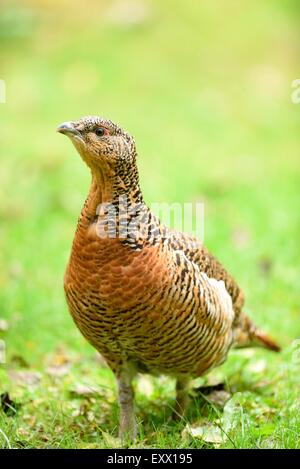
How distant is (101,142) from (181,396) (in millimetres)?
1629

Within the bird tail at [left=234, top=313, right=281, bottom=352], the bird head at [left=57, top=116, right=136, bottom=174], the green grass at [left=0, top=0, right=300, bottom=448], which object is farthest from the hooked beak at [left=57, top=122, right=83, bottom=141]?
the bird tail at [left=234, top=313, right=281, bottom=352]

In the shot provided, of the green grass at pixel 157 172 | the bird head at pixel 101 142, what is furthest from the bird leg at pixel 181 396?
the bird head at pixel 101 142

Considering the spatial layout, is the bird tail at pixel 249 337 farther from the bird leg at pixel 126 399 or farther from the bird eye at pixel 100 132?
the bird eye at pixel 100 132

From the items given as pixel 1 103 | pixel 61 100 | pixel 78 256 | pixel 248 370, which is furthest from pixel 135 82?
pixel 78 256

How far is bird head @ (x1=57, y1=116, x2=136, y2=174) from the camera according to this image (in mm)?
3797

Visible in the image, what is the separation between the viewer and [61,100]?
1207 cm

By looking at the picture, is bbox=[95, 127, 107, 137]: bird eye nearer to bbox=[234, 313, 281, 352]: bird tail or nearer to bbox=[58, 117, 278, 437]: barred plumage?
bbox=[58, 117, 278, 437]: barred plumage

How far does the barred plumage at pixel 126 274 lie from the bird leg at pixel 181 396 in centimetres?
38

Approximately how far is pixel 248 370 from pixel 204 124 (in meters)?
7.02

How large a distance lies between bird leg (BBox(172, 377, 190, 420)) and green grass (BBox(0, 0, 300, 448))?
0.06 metres

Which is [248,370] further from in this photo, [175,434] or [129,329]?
[129,329]

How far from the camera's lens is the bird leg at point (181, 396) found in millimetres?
4520

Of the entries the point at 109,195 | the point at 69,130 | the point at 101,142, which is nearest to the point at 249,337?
the point at 109,195

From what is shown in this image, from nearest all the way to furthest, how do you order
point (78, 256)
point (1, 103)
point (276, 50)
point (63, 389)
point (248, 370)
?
point (78, 256)
point (63, 389)
point (248, 370)
point (1, 103)
point (276, 50)
